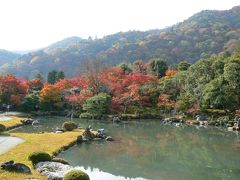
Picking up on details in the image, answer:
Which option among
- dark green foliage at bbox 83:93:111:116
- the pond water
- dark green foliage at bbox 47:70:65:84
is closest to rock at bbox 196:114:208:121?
the pond water

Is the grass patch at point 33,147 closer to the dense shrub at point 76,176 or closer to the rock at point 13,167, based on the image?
the rock at point 13,167

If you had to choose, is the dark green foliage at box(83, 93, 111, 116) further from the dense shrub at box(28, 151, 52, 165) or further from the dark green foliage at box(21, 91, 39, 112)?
the dense shrub at box(28, 151, 52, 165)

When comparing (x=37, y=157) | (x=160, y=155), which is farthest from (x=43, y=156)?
(x=160, y=155)

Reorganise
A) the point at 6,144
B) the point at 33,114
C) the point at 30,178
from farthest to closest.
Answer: the point at 33,114
the point at 6,144
the point at 30,178

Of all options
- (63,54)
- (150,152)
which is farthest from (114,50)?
(150,152)

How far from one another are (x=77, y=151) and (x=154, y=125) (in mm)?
22656

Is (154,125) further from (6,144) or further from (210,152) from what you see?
(6,144)

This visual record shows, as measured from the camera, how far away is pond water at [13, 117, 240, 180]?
2755 centimetres

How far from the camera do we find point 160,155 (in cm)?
3409

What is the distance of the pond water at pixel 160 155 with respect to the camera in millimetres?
27547

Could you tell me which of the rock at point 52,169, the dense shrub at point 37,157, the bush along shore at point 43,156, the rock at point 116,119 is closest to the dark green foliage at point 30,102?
the rock at point 116,119

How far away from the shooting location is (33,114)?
66812mm

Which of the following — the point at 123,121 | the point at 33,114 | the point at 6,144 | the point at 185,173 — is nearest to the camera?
the point at 185,173

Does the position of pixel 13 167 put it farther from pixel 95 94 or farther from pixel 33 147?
pixel 95 94
